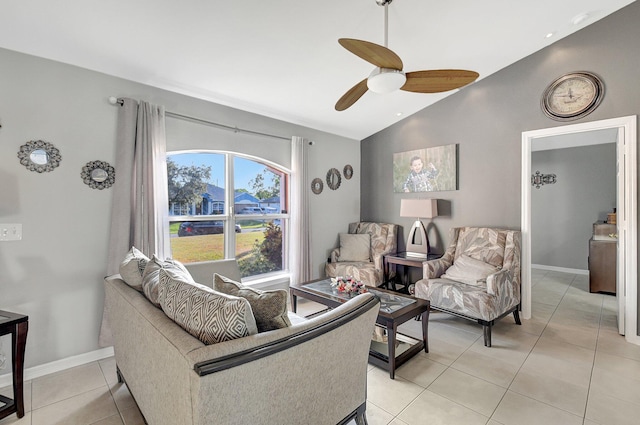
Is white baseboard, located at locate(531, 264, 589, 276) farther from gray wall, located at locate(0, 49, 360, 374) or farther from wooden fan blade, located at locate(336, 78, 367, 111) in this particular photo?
gray wall, located at locate(0, 49, 360, 374)

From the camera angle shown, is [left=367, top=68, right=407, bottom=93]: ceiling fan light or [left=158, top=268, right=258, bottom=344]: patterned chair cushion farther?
[left=367, top=68, right=407, bottom=93]: ceiling fan light

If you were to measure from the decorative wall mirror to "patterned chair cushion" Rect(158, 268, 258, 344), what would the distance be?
197 cm

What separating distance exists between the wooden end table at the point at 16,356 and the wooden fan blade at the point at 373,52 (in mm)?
2599

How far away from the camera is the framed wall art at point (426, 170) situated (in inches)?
162

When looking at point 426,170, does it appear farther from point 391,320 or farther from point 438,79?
point 391,320

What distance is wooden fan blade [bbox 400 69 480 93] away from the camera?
217 centimetres

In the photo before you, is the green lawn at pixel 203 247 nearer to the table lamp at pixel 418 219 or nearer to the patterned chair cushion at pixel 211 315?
the patterned chair cushion at pixel 211 315

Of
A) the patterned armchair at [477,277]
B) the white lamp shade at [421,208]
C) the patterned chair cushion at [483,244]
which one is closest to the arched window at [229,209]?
the white lamp shade at [421,208]

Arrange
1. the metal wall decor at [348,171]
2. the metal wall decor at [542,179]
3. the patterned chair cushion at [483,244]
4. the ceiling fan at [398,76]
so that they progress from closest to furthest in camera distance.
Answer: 1. the ceiling fan at [398,76]
2. the patterned chair cushion at [483,244]
3. the metal wall decor at [348,171]
4. the metal wall decor at [542,179]

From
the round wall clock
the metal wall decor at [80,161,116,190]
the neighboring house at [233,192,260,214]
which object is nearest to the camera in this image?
the metal wall decor at [80,161,116,190]

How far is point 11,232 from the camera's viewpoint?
2.30m

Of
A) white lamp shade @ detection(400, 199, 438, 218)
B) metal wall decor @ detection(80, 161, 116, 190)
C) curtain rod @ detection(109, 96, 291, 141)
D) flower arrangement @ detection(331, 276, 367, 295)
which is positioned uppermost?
curtain rod @ detection(109, 96, 291, 141)

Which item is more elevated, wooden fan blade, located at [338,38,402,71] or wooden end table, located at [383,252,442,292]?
wooden fan blade, located at [338,38,402,71]

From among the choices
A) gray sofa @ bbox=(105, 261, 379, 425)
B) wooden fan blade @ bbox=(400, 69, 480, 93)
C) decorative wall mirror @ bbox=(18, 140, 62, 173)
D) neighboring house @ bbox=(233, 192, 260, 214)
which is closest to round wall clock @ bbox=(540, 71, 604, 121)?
wooden fan blade @ bbox=(400, 69, 480, 93)
